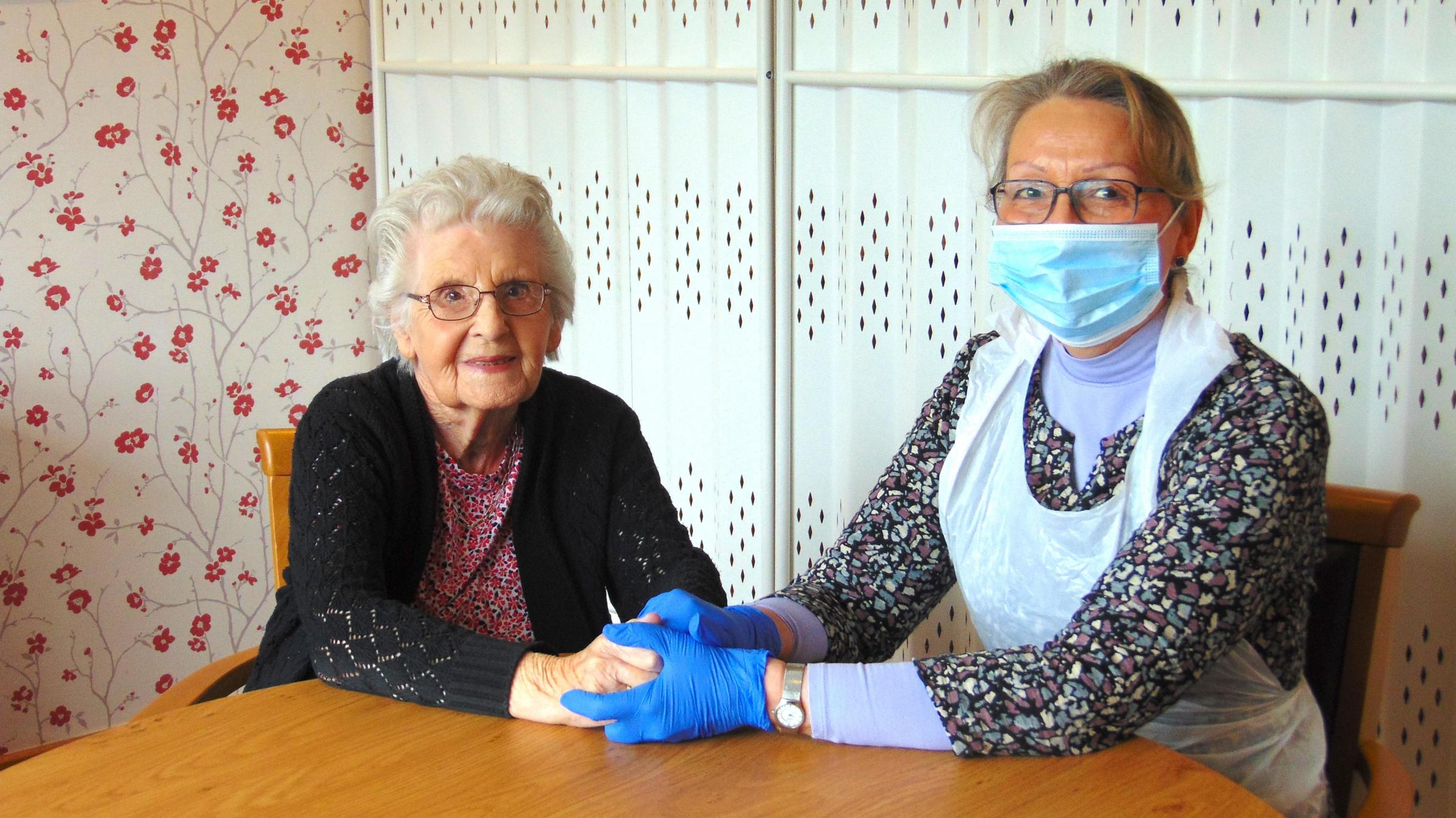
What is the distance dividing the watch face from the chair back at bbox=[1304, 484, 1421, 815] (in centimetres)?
69

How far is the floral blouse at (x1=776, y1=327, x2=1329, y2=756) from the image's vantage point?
1221 millimetres

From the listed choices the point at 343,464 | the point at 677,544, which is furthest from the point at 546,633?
the point at 343,464

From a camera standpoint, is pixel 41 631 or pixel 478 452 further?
pixel 41 631

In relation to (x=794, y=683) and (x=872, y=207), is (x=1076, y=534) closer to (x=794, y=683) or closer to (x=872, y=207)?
(x=794, y=683)

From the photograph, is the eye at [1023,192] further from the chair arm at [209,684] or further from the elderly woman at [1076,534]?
the chair arm at [209,684]

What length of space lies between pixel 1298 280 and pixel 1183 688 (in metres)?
0.89

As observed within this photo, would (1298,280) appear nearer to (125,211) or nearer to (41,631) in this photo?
(125,211)

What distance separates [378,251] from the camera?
175cm

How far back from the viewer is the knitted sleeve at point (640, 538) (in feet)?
5.71

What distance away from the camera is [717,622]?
1.41 m

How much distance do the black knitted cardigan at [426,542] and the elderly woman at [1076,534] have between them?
0.19 metres

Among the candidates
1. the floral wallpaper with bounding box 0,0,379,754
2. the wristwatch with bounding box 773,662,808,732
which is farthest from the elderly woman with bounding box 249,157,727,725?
the floral wallpaper with bounding box 0,0,379,754

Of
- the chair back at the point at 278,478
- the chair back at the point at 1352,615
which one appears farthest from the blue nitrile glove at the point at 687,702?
the chair back at the point at 278,478

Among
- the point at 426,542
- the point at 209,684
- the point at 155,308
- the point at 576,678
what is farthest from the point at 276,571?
the point at 155,308
